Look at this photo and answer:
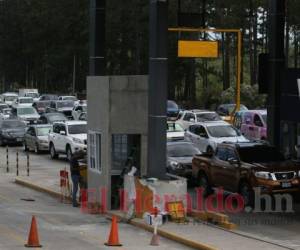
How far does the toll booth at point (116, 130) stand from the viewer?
63.9 feet

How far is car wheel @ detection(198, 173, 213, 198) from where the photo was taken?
22095 millimetres

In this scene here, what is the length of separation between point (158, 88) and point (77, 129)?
1670cm

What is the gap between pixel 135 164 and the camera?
1991 cm

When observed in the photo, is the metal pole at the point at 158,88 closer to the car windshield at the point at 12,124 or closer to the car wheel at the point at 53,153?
the car wheel at the point at 53,153

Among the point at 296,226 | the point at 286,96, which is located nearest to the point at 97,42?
the point at 286,96

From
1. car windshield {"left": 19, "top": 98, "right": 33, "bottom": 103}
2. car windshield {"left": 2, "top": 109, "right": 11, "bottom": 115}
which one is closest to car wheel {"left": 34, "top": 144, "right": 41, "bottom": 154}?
car windshield {"left": 2, "top": 109, "right": 11, "bottom": 115}

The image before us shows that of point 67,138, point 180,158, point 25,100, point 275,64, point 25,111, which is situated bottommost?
point 180,158

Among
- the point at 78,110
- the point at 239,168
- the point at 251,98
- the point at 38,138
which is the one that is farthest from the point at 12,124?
the point at 239,168

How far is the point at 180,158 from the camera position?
24922 mm

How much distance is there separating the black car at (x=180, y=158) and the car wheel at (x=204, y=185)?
4.92ft

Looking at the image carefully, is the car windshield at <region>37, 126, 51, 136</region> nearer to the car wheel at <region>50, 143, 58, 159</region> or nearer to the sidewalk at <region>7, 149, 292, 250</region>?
the car wheel at <region>50, 143, 58, 159</region>

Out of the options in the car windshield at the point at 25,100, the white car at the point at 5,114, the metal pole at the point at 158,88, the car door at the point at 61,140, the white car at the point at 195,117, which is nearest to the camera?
the metal pole at the point at 158,88

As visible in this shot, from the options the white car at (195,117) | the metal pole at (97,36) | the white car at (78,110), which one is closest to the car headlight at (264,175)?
the metal pole at (97,36)

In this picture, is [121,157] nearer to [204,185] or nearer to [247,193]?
[204,185]
